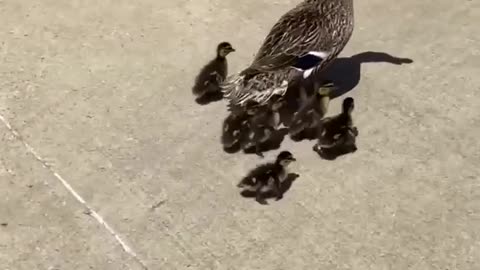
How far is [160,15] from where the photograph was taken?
6.54 m

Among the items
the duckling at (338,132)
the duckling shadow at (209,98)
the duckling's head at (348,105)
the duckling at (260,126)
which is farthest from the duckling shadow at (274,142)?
the duckling shadow at (209,98)

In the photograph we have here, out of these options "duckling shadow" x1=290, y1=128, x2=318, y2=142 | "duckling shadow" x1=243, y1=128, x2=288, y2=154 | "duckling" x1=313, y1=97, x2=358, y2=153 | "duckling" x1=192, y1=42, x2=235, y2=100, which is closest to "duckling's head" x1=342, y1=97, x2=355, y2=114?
"duckling" x1=313, y1=97, x2=358, y2=153

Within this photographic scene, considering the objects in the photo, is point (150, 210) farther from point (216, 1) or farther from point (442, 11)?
point (442, 11)

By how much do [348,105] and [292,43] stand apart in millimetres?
524

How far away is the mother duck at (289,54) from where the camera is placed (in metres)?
5.50

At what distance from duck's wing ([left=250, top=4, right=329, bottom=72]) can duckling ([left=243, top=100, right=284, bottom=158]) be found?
0.26m

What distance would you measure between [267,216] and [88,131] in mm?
1272

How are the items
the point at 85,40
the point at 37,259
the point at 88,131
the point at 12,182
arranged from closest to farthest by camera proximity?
the point at 37,259 → the point at 12,182 → the point at 88,131 → the point at 85,40

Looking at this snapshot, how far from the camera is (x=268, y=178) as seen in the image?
513 centimetres

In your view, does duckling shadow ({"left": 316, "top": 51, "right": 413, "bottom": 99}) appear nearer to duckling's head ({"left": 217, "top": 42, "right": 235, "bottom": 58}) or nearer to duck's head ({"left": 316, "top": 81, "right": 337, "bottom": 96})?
duck's head ({"left": 316, "top": 81, "right": 337, "bottom": 96})

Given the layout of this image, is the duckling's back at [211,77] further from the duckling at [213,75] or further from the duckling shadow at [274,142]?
the duckling shadow at [274,142]

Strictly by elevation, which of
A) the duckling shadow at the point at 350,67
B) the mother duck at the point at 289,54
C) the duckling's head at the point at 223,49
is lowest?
the duckling shadow at the point at 350,67

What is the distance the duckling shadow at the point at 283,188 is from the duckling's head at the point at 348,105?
575mm

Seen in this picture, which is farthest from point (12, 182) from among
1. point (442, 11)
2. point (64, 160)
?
point (442, 11)
